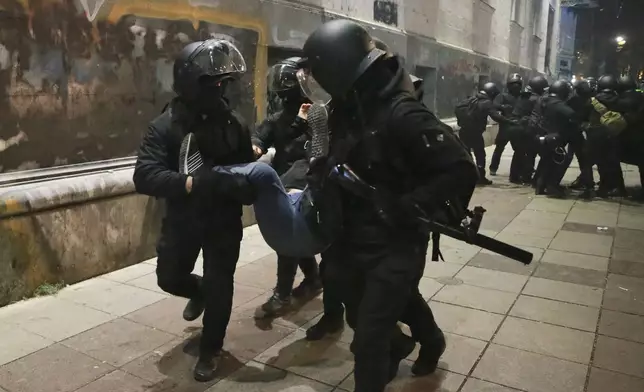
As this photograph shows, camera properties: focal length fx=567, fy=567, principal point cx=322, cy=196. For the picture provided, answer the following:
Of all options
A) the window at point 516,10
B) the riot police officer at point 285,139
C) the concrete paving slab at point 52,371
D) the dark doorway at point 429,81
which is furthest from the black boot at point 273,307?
the window at point 516,10

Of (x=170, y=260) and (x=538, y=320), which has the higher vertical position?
(x=170, y=260)

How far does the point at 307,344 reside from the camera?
3613 millimetres

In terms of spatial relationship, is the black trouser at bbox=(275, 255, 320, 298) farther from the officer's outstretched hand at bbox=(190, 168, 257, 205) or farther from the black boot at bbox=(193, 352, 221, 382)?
the officer's outstretched hand at bbox=(190, 168, 257, 205)

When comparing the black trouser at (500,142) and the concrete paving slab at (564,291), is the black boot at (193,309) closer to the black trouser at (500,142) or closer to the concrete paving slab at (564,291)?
the concrete paving slab at (564,291)

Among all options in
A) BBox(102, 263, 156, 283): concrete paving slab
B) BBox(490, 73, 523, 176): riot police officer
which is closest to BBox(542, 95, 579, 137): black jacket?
BBox(490, 73, 523, 176): riot police officer

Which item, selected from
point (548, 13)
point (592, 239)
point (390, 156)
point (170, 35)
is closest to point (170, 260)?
point (390, 156)

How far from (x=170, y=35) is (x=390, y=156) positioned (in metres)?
3.91

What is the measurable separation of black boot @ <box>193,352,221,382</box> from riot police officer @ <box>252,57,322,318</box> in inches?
34.3

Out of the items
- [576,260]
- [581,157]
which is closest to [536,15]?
[581,157]

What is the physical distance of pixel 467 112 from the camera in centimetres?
980

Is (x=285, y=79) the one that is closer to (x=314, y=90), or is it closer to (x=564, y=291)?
(x=314, y=90)

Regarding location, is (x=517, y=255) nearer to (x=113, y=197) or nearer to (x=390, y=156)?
(x=390, y=156)

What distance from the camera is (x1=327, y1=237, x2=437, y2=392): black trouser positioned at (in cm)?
238

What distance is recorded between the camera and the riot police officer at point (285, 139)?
12.5 feet
